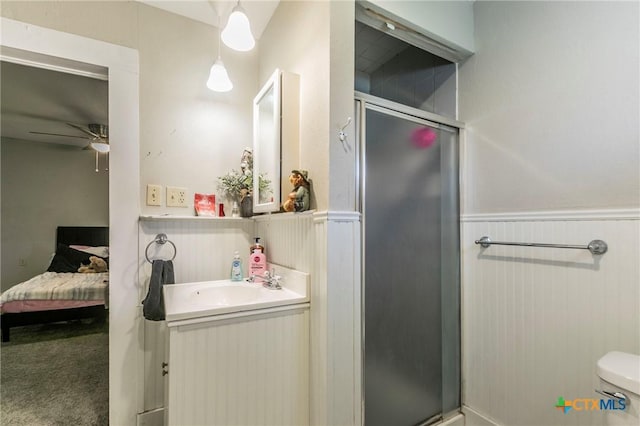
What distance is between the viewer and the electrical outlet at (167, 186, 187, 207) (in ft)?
5.24

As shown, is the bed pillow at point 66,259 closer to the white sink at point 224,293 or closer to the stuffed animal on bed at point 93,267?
the stuffed animal on bed at point 93,267

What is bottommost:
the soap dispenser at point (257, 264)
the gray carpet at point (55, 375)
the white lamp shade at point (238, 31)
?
the gray carpet at point (55, 375)

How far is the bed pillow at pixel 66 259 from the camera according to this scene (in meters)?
2.25

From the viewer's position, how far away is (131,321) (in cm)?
146

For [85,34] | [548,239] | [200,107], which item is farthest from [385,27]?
[85,34]

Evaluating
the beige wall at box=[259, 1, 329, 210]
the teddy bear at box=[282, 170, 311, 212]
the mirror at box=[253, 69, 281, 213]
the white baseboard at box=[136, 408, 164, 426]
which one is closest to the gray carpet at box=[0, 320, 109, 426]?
the white baseboard at box=[136, 408, 164, 426]

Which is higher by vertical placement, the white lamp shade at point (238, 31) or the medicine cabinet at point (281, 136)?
the white lamp shade at point (238, 31)

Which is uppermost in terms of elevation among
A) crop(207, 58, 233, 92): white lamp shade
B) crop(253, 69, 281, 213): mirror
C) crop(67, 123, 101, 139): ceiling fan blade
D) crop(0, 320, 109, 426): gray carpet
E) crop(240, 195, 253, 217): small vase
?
crop(207, 58, 233, 92): white lamp shade

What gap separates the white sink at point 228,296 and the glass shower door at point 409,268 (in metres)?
0.35

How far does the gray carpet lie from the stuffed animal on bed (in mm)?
511

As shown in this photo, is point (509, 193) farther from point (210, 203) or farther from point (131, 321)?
point (131, 321)

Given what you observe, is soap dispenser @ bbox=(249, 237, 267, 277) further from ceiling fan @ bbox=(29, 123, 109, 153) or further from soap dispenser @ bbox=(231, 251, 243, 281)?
ceiling fan @ bbox=(29, 123, 109, 153)

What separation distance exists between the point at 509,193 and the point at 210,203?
68.8 inches

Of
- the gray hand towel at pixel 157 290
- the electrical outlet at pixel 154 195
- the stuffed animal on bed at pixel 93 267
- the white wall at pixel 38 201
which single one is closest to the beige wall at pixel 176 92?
the electrical outlet at pixel 154 195
